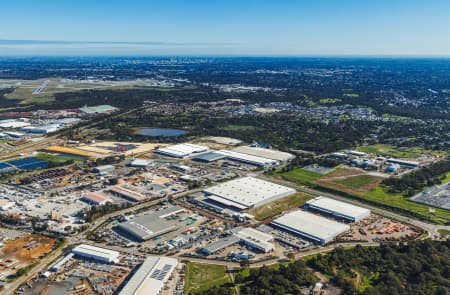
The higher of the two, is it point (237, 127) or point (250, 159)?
point (237, 127)

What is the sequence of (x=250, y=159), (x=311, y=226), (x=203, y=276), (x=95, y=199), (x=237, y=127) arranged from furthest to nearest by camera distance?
(x=237, y=127)
(x=250, y=159)
(x=95, y=199)
(x=311, y=226)
(x=203, y=276)

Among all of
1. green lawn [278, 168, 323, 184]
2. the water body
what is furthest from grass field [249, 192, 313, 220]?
the water body

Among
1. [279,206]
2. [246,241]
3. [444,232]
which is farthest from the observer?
[279,206]

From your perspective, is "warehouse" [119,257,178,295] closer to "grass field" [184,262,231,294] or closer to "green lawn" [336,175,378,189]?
"grass field" [184,262,231,294]

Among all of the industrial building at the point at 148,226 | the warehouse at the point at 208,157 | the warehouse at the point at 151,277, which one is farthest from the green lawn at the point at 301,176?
the warehouse at the point at 151,277

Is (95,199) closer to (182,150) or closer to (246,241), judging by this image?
(246,241)

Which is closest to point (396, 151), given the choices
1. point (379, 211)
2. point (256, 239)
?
point (379, 211)
